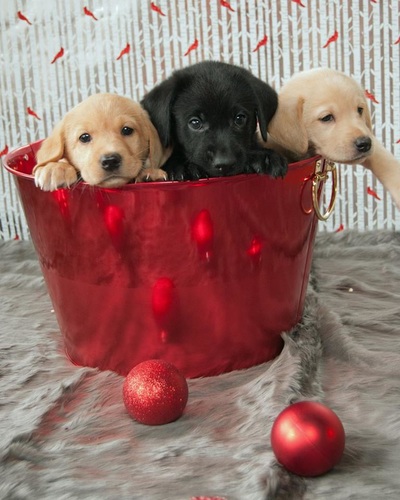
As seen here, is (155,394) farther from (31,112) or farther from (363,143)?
(31,112)

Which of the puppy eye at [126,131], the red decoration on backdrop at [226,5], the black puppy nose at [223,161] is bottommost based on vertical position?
the black puppy nose at [223,161]

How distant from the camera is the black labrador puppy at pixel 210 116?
1.70m

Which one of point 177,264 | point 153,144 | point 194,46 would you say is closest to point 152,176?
point 153,144

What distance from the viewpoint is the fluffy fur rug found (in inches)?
52.5

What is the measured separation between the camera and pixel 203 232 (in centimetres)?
168

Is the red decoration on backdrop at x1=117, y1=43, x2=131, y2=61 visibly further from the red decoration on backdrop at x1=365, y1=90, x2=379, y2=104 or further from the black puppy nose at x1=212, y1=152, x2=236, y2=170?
the black puppy nose at x1=212, y1=152, x2=236, y2=170

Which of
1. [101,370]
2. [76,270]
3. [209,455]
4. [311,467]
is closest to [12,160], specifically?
[76,270]

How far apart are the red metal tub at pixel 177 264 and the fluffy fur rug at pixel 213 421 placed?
0.24ft

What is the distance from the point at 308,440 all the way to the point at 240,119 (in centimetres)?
78

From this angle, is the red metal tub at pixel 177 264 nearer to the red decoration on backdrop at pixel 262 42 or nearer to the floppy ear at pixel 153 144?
the floppy ear at pixel 153 144

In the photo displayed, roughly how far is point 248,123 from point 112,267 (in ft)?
1.50

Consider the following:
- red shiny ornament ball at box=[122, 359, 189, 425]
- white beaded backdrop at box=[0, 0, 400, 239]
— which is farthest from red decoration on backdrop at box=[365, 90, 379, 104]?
red shiny ornament ball at box=[122, 359, 189, 425]

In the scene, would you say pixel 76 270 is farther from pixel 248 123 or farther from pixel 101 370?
pixel 248 123

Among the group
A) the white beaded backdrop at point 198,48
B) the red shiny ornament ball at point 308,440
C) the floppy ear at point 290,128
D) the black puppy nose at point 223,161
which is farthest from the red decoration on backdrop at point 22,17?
the red shiny ornament ball at point 308,440
